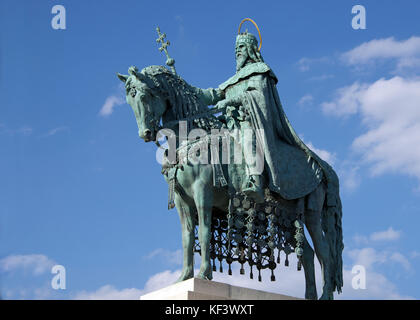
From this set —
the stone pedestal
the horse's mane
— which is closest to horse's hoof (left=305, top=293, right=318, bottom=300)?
the stone pedestal

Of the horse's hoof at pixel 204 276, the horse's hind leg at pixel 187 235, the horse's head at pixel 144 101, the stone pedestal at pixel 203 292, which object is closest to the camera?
the stone pedestal at pixel 203 292

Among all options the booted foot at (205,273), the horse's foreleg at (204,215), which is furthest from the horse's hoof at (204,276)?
the horse's foreleg at (204,215)

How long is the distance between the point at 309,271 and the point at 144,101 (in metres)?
4.36

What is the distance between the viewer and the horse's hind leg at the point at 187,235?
42.1ft

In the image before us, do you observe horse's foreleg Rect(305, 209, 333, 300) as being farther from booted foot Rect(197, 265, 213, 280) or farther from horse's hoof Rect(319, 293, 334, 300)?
booted foot Rect(197, 265, 213, 280)

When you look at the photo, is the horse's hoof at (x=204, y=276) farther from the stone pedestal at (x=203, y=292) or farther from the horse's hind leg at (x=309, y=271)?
the horse's hind leg at (x=309, y=271)

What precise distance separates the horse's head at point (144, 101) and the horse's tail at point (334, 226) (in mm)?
3603

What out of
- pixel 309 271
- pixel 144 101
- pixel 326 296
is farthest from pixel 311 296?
pixel 144 101

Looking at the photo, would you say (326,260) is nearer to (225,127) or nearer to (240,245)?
(240,245)

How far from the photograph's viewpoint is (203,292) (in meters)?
11.9

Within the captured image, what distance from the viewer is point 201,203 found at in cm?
1263

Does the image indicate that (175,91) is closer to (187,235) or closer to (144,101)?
(144,101)
